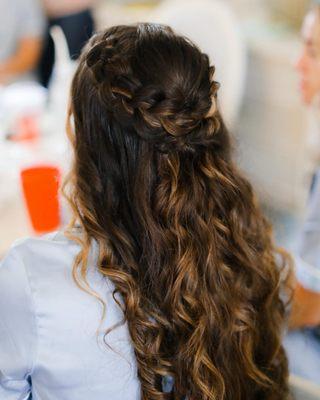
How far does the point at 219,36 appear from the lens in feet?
6.97

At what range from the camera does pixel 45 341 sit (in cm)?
74

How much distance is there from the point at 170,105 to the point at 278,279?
0.39m

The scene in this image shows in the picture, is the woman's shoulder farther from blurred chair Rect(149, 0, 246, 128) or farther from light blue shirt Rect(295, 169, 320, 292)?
blurred chair Rect(149, 0, 246, 128)

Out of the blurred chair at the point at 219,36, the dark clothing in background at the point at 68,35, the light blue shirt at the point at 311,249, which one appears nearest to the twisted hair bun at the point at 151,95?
the light blue shirt at the point at 311,249

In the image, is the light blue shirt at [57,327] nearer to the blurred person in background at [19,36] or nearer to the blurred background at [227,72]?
the blurred background at [227,72]

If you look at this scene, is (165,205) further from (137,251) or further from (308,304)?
(308,304)

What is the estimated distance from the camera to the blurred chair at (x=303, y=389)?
796mm

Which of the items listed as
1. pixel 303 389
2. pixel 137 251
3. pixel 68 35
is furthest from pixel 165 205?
pixel 68 35

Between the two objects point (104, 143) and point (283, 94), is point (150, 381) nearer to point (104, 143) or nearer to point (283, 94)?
point (104, 143)

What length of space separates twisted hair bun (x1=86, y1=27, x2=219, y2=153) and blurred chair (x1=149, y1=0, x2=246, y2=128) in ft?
4.52

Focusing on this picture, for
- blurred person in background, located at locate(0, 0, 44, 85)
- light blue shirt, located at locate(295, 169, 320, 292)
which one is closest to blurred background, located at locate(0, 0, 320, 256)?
blurred person in background, located at locate(0, 0, 44, 85)

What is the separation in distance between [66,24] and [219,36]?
2.20 feet

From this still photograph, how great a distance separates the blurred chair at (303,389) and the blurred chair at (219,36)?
4.51 ft

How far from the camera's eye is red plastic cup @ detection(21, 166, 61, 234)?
44.3 inches
